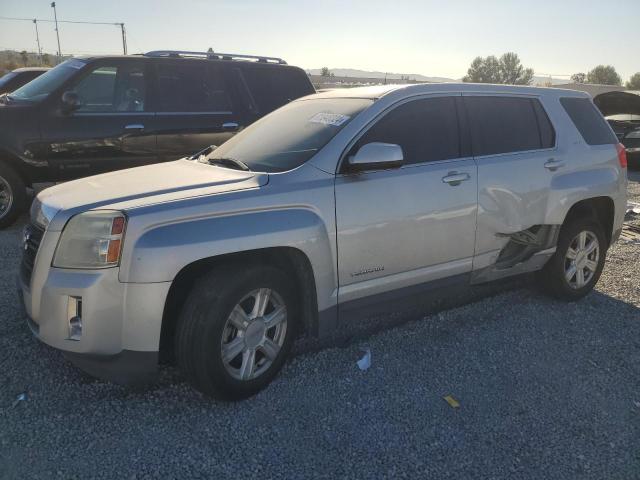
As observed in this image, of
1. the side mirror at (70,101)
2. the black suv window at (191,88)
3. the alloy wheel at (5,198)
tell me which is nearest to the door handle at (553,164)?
the black suv window at (191,88)

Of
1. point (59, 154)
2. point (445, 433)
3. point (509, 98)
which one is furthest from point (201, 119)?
point (445, 433)

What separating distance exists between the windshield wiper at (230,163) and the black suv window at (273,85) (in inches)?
147

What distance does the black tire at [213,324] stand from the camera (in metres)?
2.85

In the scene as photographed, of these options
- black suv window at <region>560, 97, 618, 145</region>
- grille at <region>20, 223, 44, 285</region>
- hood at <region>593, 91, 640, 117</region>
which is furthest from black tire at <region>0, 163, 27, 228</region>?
hood at <region>593, 91, 640, 117</region>

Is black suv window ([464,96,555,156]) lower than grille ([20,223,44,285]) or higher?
higher

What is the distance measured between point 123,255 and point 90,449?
0.98m

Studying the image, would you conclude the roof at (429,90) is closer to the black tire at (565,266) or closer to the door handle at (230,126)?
the black tire at (565,266)

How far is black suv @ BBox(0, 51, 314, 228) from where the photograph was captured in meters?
6.23

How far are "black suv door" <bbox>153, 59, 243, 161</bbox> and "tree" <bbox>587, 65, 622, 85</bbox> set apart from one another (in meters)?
63.3

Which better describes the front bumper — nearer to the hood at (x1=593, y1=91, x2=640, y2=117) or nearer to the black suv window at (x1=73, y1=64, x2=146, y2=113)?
the black suv window at (x1=73, y1=64, x2=146, y2=113)

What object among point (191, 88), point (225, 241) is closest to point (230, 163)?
point (225, 241)

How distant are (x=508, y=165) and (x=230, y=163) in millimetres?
2104

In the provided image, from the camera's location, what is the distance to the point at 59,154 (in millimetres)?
6336

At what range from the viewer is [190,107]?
6930 mm
